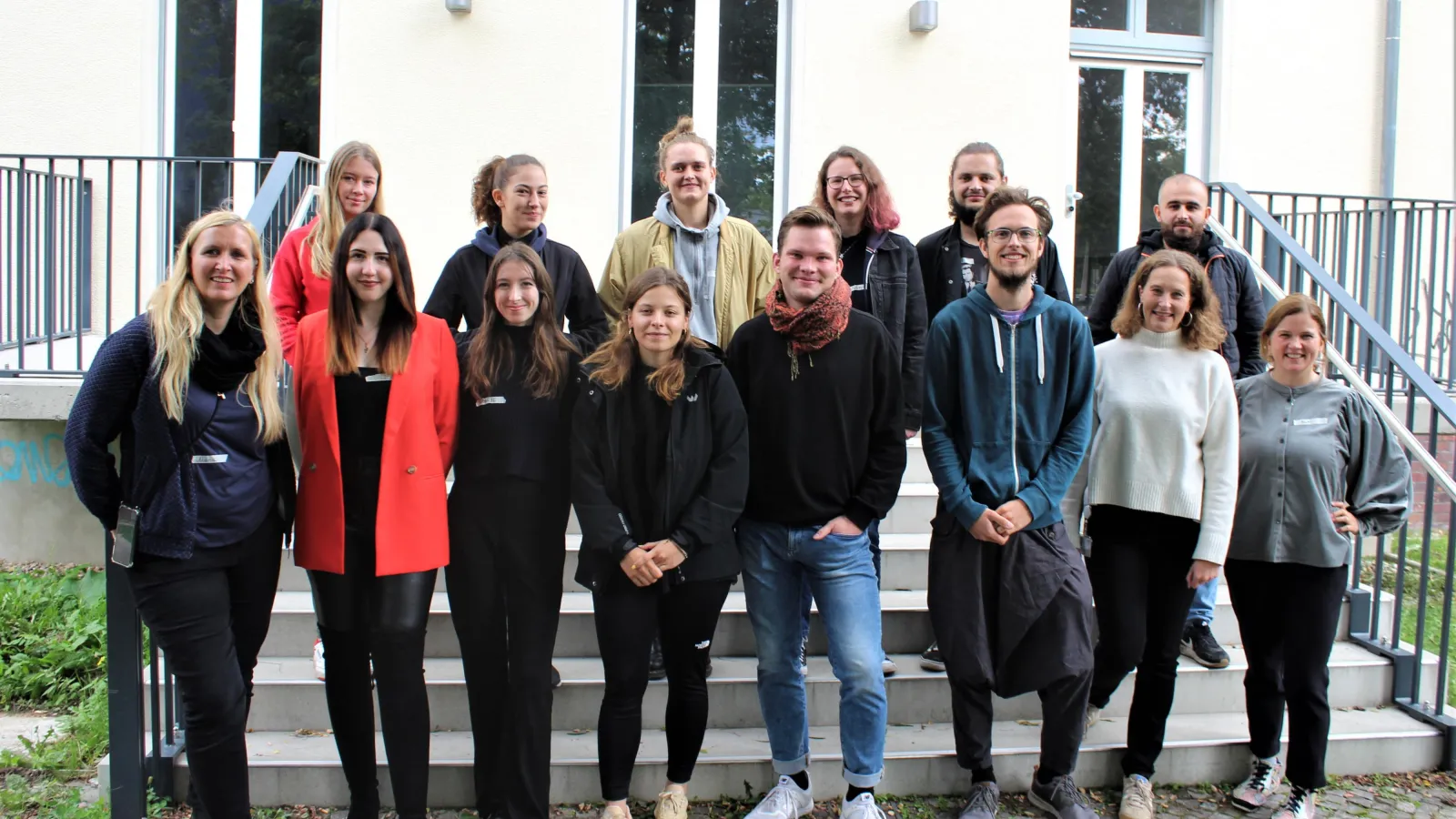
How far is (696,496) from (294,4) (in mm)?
5105

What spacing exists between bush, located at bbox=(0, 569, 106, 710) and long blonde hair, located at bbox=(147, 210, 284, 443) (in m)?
2.55

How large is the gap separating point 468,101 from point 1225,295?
13.8 ft

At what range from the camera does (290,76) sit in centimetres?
650

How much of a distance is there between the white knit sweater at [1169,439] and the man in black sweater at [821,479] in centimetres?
74

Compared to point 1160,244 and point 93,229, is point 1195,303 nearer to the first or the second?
point 1160,244

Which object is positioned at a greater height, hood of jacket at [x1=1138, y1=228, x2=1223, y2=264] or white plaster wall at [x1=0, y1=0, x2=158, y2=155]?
white plaster wall at [x1=0, y1=0, x2=158, y2=155]

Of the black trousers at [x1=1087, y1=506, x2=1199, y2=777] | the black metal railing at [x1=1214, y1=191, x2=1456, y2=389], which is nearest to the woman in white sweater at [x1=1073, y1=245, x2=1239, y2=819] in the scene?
the black trousers at [x1=1087, y1=506, x2=1199, y2=777]

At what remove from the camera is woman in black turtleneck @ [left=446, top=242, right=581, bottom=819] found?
3014 millimetres

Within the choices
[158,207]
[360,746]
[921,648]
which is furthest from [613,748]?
[158,207]

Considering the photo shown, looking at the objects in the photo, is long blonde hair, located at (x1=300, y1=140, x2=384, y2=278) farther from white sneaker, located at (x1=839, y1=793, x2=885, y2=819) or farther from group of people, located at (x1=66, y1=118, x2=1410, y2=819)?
white sneaker, located at (x1=839, y1=793, x2=885, y2=819)

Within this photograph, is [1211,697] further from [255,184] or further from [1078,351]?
[255,184]

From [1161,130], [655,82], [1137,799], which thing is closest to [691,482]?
[1137,799]

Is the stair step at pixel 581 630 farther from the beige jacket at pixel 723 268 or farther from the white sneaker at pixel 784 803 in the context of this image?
the beige jacket at pixel 723 268

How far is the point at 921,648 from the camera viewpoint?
4152 millimetres
